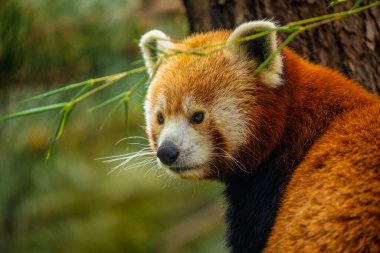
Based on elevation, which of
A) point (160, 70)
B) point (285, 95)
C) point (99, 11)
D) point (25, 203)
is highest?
point (99, 11)

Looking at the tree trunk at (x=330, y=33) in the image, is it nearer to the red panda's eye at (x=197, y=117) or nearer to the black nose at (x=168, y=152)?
the red panda's eye at (x=197, y=117)

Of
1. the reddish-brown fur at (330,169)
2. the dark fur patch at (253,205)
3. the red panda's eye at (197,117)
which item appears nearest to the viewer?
the reddish-brown fur at (330,169)

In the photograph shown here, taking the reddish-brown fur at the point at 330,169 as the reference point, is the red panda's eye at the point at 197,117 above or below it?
above

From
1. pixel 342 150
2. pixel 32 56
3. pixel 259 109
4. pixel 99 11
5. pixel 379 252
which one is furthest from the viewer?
pixel 99 11

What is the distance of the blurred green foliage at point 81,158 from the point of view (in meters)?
4.93

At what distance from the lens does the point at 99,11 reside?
5.23 meters

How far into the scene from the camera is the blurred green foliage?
4930mm

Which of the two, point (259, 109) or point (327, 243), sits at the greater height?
point (259, 109)

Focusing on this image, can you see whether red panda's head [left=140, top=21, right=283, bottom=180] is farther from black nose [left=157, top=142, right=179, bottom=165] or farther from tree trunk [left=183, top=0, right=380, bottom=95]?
tree trunk [left=183, top=0, right=380, bottom=95]

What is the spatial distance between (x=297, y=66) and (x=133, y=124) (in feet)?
11.7

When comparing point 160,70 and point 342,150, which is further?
point 160,70

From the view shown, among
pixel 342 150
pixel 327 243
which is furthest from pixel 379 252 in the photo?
pixel 342 150

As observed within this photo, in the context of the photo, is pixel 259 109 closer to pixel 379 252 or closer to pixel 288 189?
pixel 288 189

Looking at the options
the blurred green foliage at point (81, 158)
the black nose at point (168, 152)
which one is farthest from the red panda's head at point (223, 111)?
the blurred green foliage at point (81, 158)
